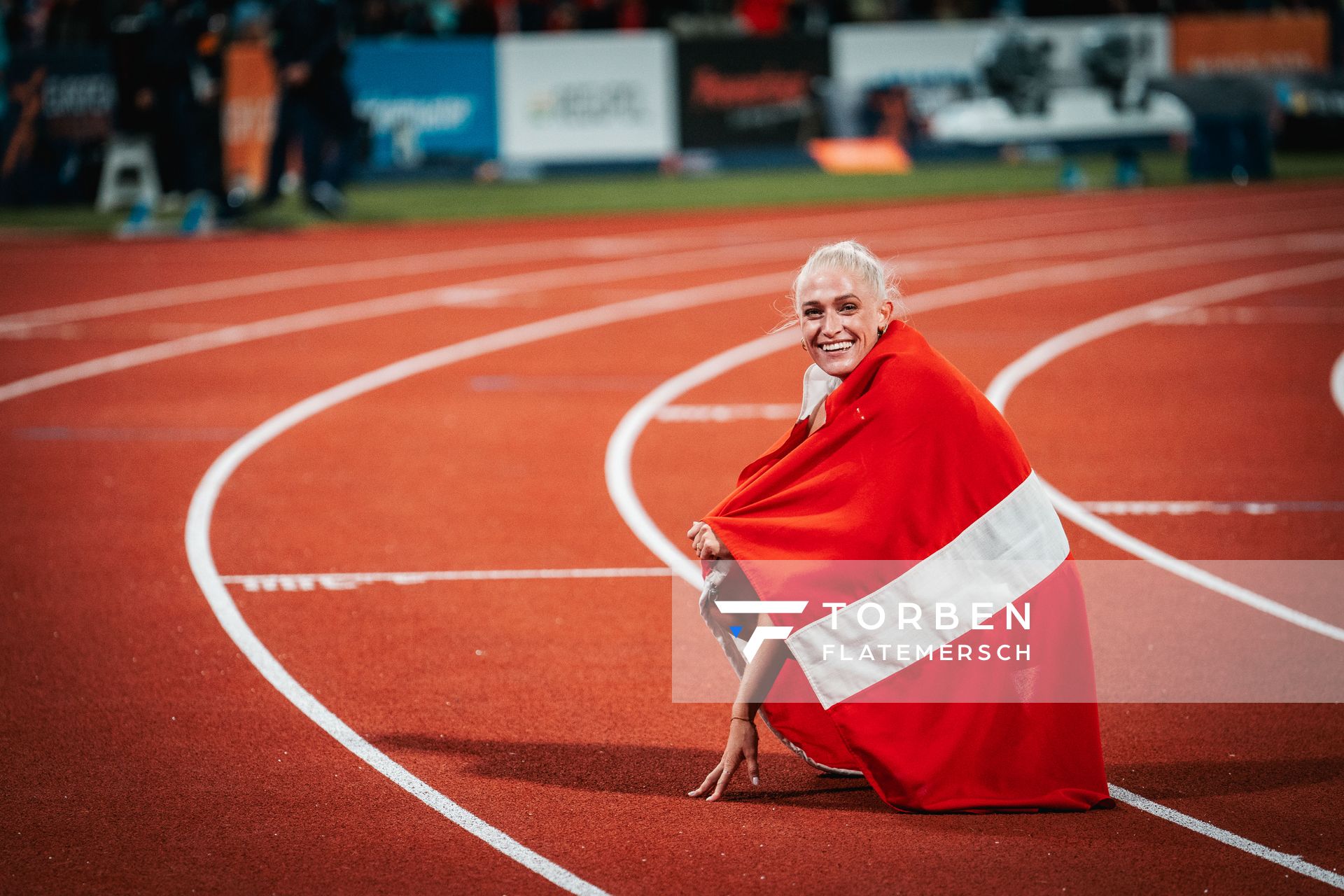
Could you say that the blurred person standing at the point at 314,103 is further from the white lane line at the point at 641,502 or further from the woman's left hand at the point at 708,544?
the woman's left hand at the point at 708,544

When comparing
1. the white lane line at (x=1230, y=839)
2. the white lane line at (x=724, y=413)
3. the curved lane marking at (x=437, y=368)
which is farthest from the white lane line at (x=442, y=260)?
the white lane line at (x=1230, y=839)

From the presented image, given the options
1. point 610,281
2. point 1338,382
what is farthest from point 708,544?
point 610,281

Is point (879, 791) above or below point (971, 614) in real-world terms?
below

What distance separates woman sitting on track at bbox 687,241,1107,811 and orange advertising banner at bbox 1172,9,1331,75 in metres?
21.7

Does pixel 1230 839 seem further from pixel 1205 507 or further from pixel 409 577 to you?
pixel 1205 507

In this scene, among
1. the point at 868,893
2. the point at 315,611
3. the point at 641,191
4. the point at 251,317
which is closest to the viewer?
the point at 868,893

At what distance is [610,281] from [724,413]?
18.7 ft

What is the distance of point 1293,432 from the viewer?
9031mm

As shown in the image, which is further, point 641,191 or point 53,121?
point 641,191

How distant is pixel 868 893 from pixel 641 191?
19.4 m

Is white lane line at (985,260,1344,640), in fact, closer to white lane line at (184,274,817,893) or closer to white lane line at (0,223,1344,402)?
white lane line at (0,223,1344,402)

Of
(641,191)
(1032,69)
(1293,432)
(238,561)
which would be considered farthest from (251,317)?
(1032,69)

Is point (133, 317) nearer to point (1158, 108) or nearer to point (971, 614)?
point (971, 614)

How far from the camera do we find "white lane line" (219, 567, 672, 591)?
21.2ft
